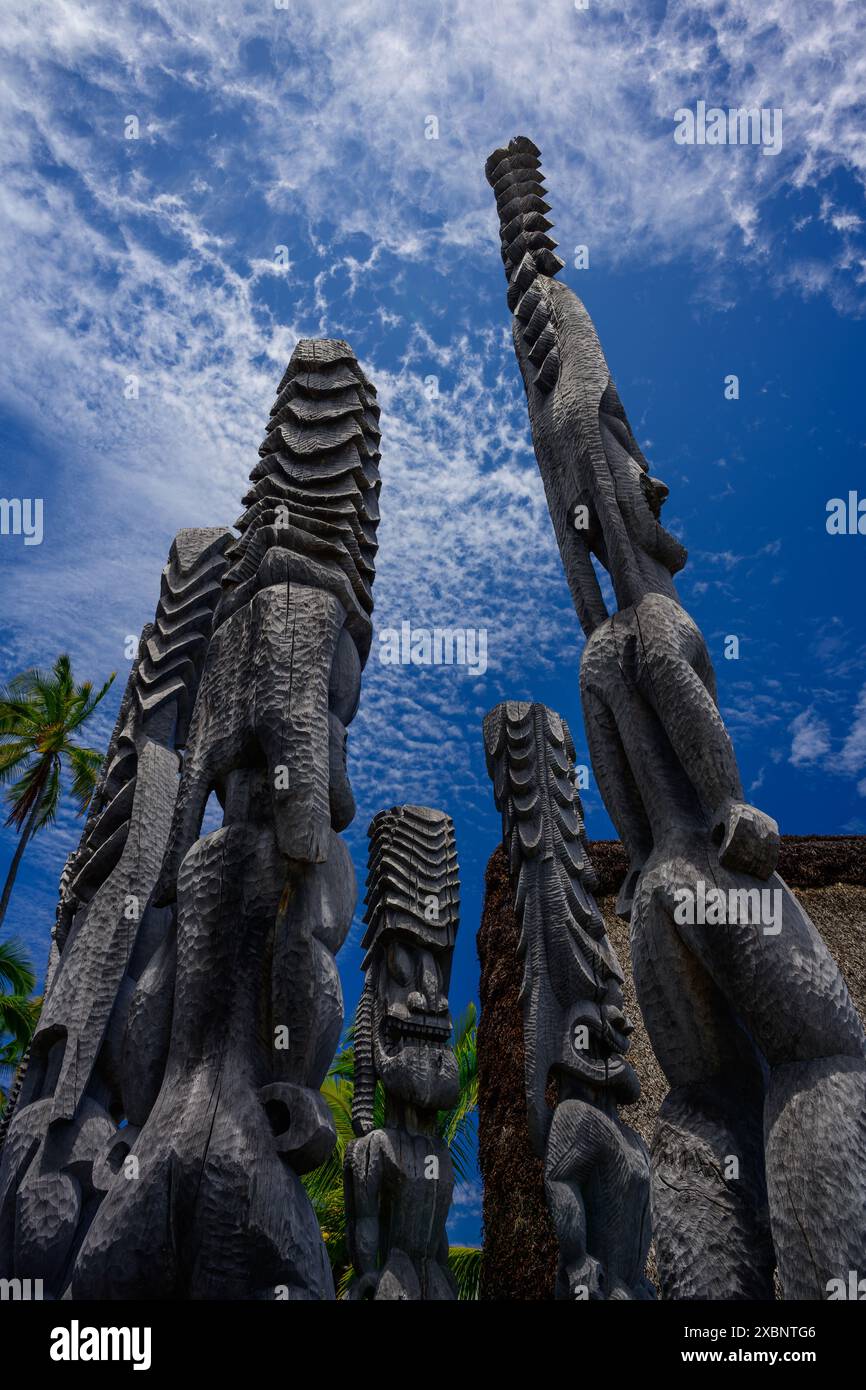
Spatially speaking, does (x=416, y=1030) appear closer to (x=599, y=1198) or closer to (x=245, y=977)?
(x=599, y=1198)

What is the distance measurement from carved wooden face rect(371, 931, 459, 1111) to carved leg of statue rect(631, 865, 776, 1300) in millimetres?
2749

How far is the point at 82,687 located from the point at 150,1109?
20394 mm

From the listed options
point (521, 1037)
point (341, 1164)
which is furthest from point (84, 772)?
point (521, 1037)

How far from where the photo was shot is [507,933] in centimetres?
953

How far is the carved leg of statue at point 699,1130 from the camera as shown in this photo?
2803 mm

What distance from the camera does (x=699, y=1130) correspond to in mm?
3008

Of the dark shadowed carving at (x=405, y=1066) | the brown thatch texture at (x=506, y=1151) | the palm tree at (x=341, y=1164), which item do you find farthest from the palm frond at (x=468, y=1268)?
the dark shadowed carving at (x=405, y=1066)

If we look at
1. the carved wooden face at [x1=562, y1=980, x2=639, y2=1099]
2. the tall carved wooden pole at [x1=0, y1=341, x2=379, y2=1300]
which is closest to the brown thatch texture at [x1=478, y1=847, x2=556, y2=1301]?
the carved wooden face at [x1=562, y1=980, x2=639, y2=1099]

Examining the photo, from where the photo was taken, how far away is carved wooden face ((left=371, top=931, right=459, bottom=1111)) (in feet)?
18.6

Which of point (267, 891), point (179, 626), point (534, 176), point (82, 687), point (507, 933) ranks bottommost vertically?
point (267, 891)

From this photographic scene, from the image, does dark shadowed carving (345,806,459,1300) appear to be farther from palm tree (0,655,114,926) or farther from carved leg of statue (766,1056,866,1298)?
palm tree (0,655,114,926)

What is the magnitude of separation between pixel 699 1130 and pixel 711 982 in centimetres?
42
